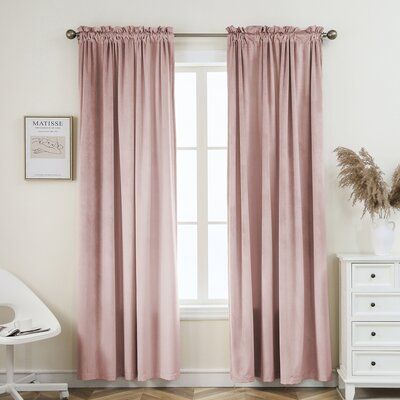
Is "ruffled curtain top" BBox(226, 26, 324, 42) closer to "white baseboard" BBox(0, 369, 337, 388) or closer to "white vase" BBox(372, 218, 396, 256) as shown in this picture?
"white vase" BBox(372, 218, 396, 256)

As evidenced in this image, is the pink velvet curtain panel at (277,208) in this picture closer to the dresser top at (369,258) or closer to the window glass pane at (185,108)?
the dresser top at (369,258)

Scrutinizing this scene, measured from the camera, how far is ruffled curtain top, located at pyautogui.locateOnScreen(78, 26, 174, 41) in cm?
298

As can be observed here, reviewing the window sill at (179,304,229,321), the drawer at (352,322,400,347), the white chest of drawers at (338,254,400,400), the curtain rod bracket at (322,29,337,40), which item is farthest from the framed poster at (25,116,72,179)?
the drawer at (352,322,400,347)

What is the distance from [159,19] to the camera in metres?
3.10

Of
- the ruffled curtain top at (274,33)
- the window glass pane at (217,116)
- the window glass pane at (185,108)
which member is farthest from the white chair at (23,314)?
the ruffled curtain top at (274,33)

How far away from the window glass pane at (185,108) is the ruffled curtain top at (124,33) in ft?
1.08

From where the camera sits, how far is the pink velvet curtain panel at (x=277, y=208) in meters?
2.93

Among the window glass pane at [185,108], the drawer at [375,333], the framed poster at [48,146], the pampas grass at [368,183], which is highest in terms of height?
the window glass pane at [185,108]

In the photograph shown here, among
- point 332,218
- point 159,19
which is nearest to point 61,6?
point 159,19

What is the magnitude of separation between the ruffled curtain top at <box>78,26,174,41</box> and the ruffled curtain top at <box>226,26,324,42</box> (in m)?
0.42

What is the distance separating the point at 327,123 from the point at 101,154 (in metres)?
1.52

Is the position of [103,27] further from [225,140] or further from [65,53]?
A: [225,140]

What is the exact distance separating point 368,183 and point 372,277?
1.89 feet

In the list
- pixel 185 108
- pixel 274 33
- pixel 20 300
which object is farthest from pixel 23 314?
pixel 274 33
